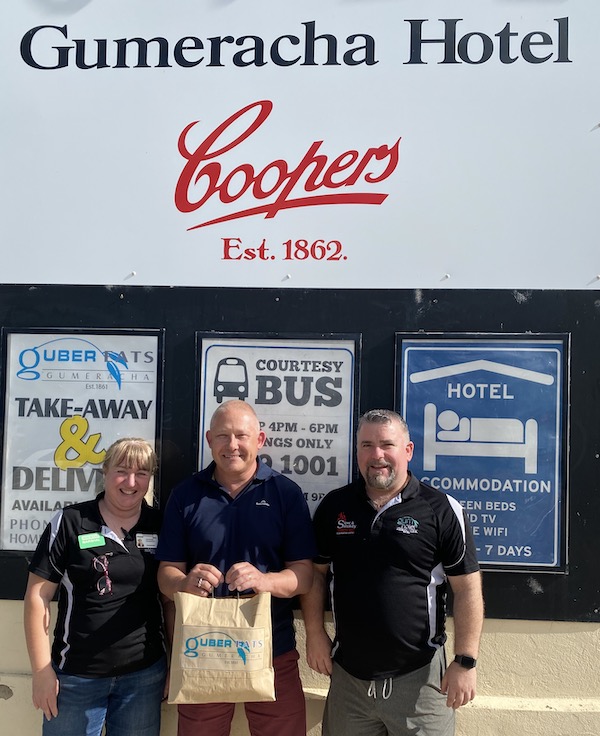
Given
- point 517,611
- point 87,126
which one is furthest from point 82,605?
point 87,126

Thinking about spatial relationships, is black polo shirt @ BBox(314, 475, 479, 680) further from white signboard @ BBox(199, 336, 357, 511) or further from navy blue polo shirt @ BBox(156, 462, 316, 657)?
white signboard @ BBox(199, 336, 357, 511)

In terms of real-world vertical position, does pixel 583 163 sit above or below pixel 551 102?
below

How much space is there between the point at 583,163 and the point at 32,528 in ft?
10.3

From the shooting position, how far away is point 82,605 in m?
2.76

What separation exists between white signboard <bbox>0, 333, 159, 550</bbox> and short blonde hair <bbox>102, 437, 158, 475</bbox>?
380 millimetres

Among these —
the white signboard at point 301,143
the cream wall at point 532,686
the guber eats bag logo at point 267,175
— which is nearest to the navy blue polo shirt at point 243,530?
the cream wall at point 532,686

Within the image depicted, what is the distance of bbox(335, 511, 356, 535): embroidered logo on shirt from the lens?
2771mm

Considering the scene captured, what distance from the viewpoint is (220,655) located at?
2.57 m

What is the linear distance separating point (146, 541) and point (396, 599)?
1.06m

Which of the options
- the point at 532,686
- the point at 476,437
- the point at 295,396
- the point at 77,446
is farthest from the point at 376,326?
the point at 532,686

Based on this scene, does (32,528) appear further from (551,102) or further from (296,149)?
(551,102)

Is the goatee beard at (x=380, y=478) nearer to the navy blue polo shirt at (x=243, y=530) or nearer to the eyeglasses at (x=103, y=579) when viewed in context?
the navy blue polo shirt at (x=243, y=530)

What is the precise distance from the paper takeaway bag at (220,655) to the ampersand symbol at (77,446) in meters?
1.03

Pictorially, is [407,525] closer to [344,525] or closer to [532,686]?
[344,525]
